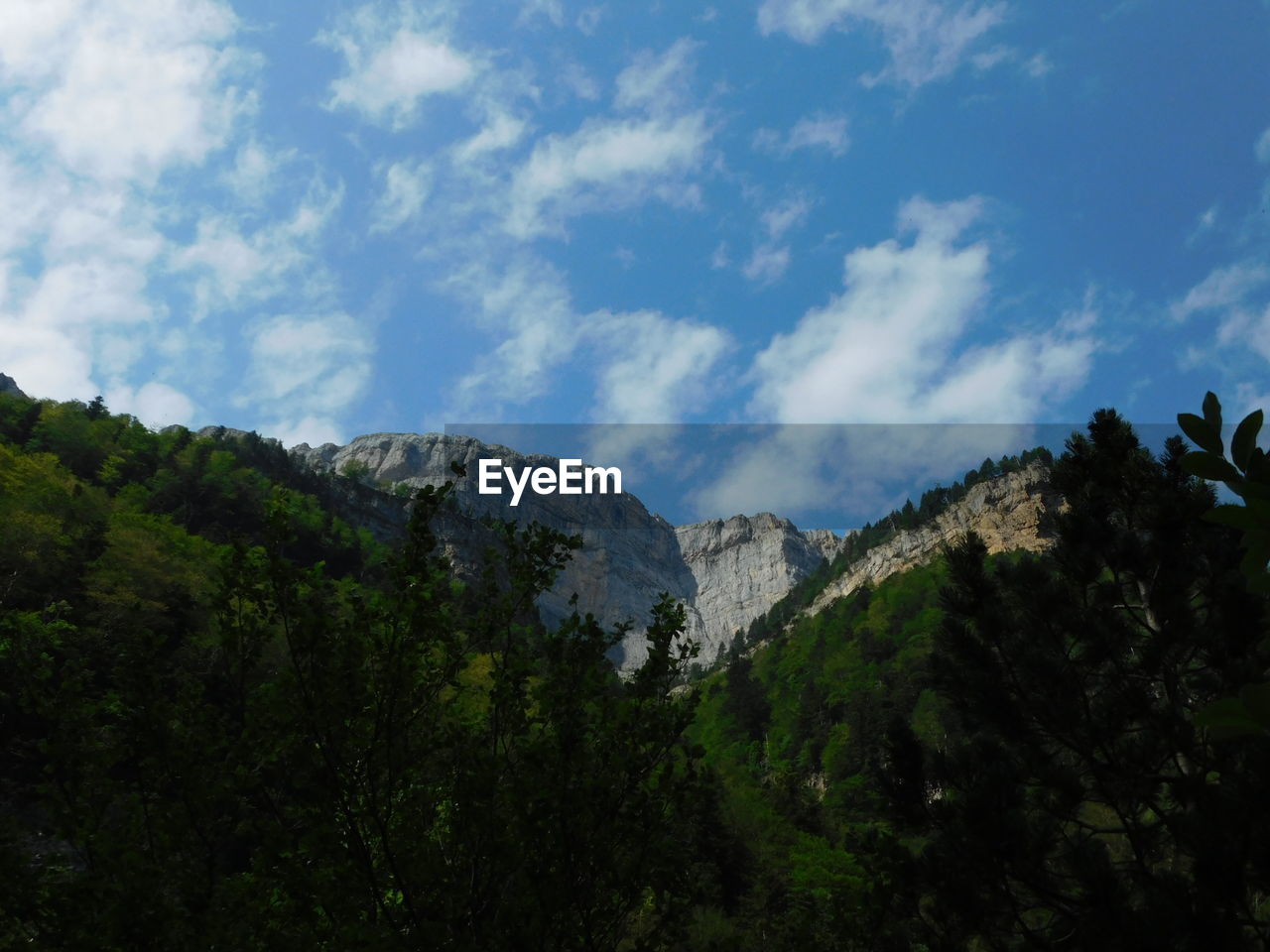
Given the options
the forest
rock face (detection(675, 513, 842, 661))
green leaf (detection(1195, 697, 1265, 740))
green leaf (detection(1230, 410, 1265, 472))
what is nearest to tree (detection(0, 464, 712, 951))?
the forest

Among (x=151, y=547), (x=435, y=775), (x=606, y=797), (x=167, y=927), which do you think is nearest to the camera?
(x=167, y=927)

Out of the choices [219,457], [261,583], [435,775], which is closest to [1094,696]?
[435,775]

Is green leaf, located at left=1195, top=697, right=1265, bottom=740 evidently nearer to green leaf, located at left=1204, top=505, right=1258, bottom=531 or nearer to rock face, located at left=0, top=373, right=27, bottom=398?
green leaf, located at left=1204, top=505, right=1258, bottom=531

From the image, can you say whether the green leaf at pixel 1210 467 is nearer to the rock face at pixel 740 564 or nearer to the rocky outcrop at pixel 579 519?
the rocky outcrop at pixel 579 519

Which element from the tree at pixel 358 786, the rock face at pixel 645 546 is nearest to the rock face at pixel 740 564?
the rock face at pixel 645 546

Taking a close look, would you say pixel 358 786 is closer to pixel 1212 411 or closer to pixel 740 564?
Result: pixel 1212 411

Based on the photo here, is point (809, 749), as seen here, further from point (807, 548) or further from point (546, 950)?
point (807, 548)

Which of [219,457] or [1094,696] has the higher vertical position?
[219,457]
